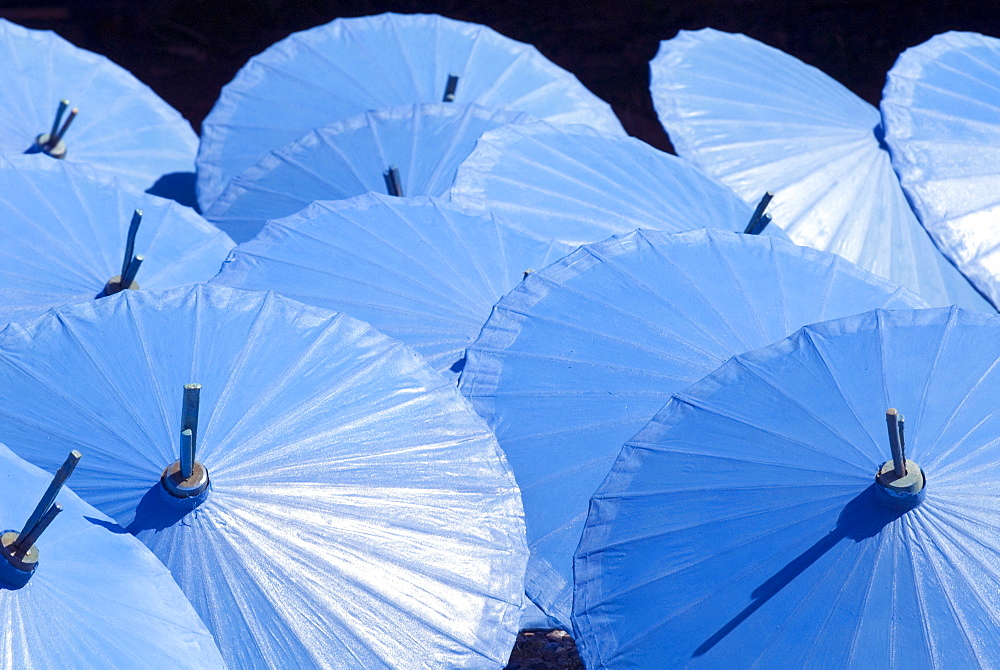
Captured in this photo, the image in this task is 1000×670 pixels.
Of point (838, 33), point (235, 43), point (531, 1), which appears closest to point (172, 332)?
point (235, 43)

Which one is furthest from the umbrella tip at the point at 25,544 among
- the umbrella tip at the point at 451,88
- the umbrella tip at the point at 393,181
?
the umbrella tip at the point at 451,88

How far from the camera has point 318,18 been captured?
9.36 meters

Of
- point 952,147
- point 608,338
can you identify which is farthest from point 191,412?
point 952,147

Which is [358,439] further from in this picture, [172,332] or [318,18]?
[318,18]

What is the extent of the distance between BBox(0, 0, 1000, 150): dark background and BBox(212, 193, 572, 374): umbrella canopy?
450 centimetres

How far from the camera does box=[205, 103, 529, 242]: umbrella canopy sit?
5.50 meters

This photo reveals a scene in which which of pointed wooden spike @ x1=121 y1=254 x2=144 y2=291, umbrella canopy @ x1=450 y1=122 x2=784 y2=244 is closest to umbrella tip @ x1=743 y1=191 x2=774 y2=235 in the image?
umbrella canopy @ x1=450 y1=122 x2=784 y2=244

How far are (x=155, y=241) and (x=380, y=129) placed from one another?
139 centimetres

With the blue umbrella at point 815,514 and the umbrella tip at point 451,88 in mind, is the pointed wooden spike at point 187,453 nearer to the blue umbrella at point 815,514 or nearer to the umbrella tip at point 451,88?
the blue umbrella at point 815,514

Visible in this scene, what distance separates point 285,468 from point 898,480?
1722 mm

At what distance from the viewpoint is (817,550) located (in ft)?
9.84

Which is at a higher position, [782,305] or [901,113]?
[901,113]

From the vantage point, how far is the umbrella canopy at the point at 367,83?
6.05 metres

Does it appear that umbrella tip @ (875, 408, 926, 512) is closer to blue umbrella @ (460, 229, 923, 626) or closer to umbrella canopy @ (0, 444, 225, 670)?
blue umbrella @ (460, 229, 923, 626)
